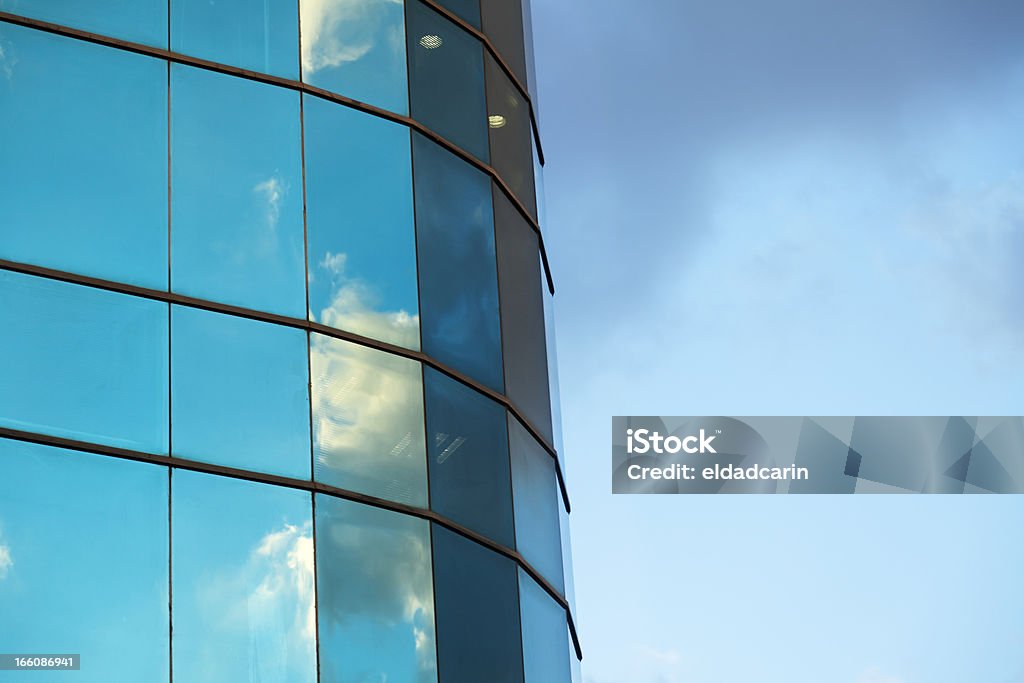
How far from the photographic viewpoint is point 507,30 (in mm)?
21609

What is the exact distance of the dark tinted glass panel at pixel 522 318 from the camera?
61.0 ft

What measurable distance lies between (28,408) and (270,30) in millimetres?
6029

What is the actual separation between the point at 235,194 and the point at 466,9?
5.75m

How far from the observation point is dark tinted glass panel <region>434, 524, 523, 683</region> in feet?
51.6

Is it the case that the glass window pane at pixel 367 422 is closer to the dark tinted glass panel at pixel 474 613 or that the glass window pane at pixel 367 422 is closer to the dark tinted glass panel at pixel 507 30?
the dark tinted glass panel at pixel 474 613

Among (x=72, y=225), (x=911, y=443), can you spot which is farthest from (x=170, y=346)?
(x=911, y=443)

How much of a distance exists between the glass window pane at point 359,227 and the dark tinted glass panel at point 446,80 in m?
1.17

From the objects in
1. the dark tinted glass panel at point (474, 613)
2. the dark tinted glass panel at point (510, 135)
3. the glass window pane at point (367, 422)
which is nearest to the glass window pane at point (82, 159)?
the glass window pane at point (367, 422)

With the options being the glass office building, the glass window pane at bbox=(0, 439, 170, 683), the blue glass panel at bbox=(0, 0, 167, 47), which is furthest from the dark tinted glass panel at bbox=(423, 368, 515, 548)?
the blue glass panel at bbox=(0, 0, 167, 47)

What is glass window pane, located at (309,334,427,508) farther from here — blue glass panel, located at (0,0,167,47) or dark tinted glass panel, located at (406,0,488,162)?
blue glass panel, located at (0,0,167,47)

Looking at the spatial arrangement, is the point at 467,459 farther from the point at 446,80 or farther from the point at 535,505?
the point at 446,80

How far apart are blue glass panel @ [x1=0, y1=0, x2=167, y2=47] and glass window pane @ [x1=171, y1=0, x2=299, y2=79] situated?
209 millimetres

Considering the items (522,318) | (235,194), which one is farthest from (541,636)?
(235,194)

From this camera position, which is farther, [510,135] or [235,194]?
[510,135]
